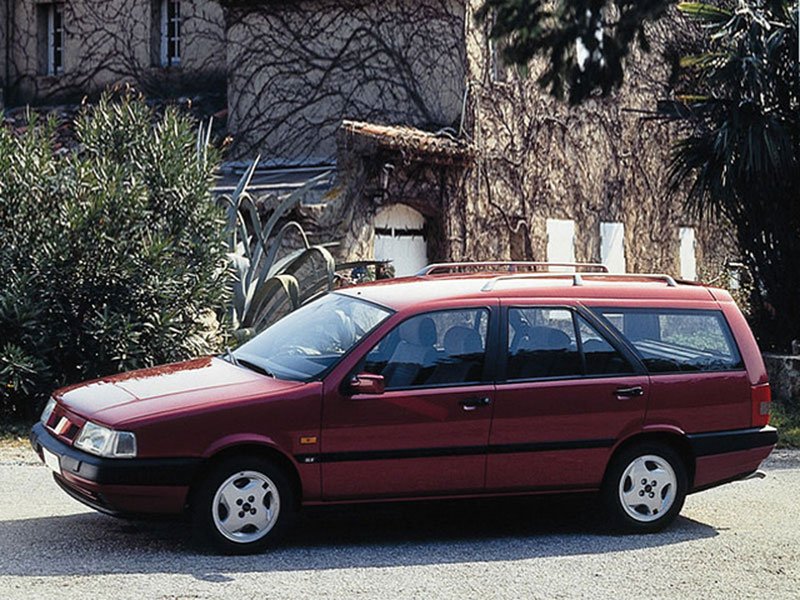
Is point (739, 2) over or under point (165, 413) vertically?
→ over

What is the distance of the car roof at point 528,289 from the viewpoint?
850 cm

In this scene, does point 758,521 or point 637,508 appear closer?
point 637,508

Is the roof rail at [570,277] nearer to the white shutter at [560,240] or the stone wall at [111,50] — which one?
the white shutter at [560,240]

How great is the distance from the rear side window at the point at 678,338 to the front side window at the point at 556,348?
19 centimetres

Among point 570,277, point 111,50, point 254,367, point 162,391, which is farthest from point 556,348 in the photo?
point 111,50

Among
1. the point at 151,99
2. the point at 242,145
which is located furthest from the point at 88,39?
the point at 242,145

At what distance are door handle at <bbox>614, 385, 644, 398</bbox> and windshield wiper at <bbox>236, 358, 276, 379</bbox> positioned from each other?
218 cm

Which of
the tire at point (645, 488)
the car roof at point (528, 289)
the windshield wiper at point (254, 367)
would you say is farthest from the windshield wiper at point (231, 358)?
the tire at point (645, 488)

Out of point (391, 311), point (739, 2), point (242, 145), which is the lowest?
point (391, 311)

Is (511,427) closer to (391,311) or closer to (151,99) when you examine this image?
(391,311)

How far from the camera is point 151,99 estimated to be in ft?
74.6

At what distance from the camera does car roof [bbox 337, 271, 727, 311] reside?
335 inches

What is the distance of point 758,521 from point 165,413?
415 cm

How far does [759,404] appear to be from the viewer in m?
8.91
